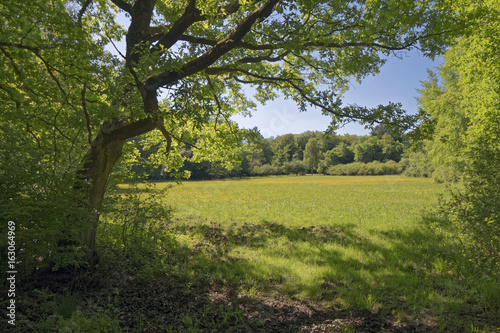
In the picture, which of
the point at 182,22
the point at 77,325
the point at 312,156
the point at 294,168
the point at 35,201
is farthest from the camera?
the point at 312,156

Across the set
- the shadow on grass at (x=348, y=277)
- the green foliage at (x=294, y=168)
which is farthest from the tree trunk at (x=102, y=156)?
the green foliage at (x=294, y=168)

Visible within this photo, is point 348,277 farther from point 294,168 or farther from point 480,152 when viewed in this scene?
point 294,168

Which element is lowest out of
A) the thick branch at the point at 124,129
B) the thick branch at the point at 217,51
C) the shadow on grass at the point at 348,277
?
the shadow on grass at the point at 348,277

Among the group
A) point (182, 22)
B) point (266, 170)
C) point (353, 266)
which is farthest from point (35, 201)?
point (266, 170)

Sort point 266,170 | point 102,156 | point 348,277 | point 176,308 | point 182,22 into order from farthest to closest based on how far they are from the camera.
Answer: point 266,170, point 348,277, point 182,22, point 102,156, point 176,308

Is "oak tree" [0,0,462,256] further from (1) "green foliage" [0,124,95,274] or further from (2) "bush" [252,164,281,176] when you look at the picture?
(2) "bush" [252,164,281,176]

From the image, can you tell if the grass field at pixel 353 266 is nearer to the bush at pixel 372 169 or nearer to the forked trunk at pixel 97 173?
the forked trunk at pixel 97 173

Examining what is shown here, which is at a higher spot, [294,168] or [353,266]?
[294,168]

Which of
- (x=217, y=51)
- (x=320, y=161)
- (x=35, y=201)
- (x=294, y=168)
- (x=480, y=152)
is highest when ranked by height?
(x=217, y=51)

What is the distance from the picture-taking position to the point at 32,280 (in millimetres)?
5418

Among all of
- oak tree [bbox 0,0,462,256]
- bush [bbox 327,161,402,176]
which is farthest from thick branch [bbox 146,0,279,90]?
bush [bbox 327,161,402,176]

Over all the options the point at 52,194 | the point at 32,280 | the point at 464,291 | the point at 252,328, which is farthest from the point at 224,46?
the point at 464,291

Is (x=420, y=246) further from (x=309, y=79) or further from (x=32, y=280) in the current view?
(x=32, y=280)

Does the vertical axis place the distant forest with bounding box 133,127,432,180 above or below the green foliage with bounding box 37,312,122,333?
above
